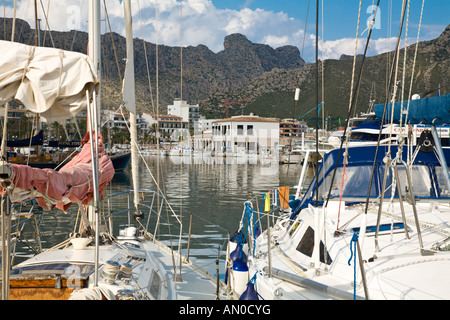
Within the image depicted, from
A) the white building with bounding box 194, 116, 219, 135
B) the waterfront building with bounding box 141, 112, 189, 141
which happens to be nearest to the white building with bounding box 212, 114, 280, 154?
the white building with bounding box 194, 116, 219, 135

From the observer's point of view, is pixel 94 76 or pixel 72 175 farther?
pixel 72 175

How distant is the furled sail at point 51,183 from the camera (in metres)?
3.95

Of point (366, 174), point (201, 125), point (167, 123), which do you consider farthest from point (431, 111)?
point (167, 123)

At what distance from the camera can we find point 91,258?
591 centimetres

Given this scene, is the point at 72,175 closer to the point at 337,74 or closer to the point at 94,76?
the point at 94,76

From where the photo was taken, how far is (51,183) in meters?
4.62

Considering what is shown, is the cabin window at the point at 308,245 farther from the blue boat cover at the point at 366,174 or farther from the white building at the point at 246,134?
the white building at the point at 246,134

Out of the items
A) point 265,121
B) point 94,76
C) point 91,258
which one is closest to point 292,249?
point 91,258

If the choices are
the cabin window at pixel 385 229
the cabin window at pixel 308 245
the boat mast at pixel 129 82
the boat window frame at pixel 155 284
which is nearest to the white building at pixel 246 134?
the boat mast at pixel 129 82

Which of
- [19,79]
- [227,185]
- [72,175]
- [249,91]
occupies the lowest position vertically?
[227,185]

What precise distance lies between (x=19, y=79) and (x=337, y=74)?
14340cm

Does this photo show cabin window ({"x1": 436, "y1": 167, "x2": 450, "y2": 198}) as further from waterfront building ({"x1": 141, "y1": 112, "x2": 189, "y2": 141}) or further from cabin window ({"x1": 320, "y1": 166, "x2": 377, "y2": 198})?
waterfront building ({"x1": 141, "y1": 112, "x2": 189, "y2": 141})

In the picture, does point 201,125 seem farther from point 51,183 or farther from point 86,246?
point 51,183

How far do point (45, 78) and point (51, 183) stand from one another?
4.04 ft
